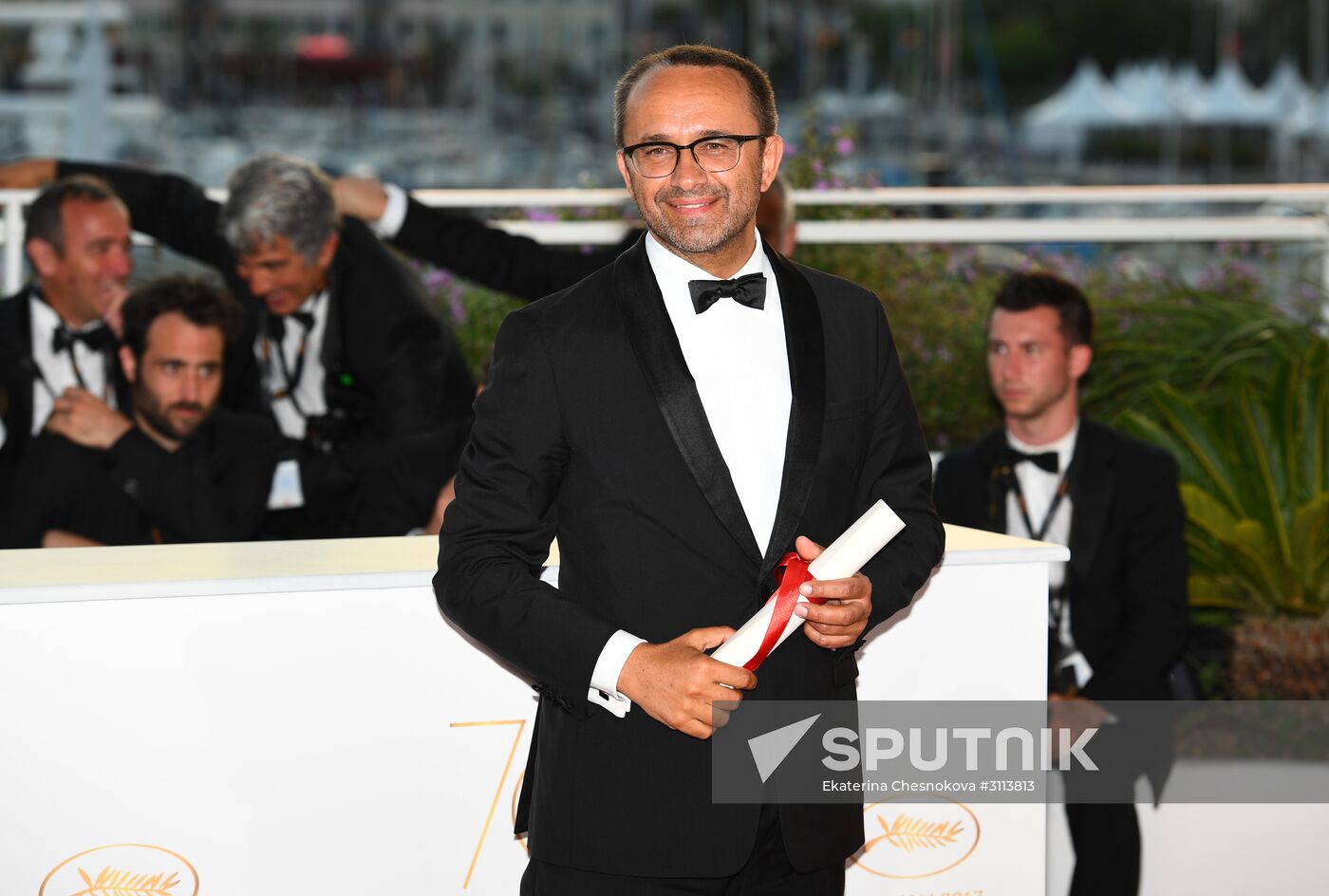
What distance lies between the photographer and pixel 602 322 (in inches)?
83.5

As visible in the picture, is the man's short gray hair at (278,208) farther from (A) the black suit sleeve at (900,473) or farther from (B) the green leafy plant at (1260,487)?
(A) the black suit sleeve at (900,473)

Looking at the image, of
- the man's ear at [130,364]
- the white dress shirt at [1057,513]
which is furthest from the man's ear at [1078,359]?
the man's ear at [130,364]

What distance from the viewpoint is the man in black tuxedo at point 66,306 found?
459 centimetres

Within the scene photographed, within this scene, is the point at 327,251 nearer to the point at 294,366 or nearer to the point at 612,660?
the point at 294,366

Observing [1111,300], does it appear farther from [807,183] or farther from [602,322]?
[602,322]

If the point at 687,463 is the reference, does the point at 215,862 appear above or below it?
below

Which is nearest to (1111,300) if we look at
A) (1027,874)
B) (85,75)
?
(1027,874)

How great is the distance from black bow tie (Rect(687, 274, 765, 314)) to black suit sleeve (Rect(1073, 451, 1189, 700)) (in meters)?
2.00

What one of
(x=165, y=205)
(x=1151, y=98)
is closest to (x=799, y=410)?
(x=165, y=205)

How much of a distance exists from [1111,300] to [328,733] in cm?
427

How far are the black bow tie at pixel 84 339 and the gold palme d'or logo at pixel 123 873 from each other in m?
2.53

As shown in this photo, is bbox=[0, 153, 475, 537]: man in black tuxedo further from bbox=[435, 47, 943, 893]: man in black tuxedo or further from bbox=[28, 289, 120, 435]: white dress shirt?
bbox=[435, 47, 943, 893]: man in black tuxedo

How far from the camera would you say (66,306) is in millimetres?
4742

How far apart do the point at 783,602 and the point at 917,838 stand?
93 cm
